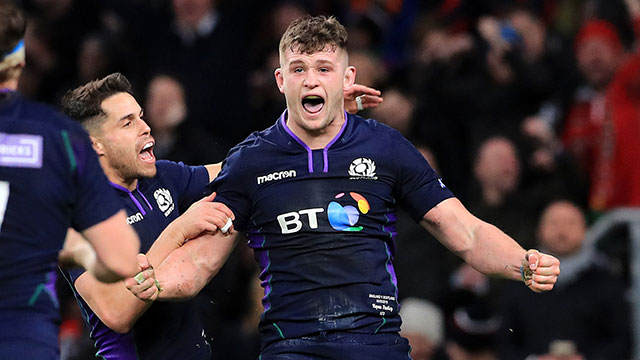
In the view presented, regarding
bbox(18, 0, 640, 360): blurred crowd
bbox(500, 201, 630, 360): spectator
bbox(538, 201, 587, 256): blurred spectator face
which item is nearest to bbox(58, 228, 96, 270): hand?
bbox(18, 0, 640, 360): blurred crowd

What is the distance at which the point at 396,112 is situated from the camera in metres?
10.2

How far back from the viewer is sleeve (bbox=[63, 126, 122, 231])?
451 cm

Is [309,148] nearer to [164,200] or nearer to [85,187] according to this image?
[164,200]

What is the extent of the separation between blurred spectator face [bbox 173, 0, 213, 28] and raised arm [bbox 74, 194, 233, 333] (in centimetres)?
538

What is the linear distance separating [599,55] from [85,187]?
6481 millimetres

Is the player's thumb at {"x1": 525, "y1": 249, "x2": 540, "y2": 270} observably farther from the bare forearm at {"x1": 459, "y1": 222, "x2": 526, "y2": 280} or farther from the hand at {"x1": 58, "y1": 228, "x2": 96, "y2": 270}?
the hand at {"x1": 58, "y1": 228, "x2": 96, "y2": 270}

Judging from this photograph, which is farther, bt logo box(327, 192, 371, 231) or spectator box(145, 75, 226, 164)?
spectator box(145, 75, 226, 164)

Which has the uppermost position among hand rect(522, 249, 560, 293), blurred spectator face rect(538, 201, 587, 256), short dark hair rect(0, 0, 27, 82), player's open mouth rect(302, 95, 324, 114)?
short dark hair rect(0, 0, 27, 82)

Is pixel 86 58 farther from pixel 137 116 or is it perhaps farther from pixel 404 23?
pixel 137 116

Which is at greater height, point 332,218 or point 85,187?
point 85,187

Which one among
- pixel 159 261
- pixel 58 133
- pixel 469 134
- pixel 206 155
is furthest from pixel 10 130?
pixel 469 134

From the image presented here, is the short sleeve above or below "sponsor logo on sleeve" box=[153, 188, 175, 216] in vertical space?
above

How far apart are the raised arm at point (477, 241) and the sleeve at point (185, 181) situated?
4.68 ft

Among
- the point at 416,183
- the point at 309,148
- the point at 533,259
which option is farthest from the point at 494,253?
the point at 309,148
